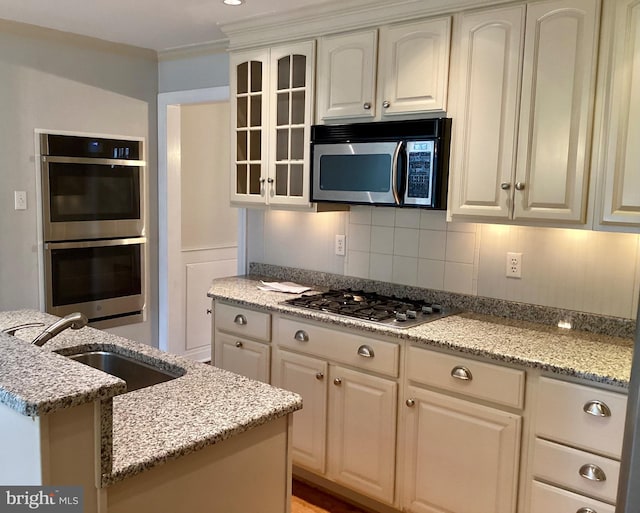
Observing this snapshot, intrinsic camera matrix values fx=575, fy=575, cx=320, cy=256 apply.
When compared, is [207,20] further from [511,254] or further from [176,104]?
[511,254]

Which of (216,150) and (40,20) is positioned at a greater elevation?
(40,20)

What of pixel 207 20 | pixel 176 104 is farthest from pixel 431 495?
pixel 176 104

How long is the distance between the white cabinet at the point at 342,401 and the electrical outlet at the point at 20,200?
1767 millimetres

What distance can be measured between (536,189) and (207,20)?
2012mm

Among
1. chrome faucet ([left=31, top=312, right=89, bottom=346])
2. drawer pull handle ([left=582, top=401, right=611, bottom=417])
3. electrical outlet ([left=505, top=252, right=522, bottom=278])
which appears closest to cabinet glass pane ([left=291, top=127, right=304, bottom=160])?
electrical outlet ([left=505, top=252, right=522, bottom=278])

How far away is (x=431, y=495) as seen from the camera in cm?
240

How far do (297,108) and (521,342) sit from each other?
1644 millimetres

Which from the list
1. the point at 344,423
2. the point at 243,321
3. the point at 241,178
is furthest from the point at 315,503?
the point at 241,178

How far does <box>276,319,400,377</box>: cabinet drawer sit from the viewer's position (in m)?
2.47

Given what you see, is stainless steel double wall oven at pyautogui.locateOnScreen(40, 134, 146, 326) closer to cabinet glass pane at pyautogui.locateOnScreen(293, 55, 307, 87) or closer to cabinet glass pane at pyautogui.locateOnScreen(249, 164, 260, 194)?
cabinet glass pane at pyautogui.locateOnScreen(249, 164, 260, 194)

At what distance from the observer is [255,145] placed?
3.27m

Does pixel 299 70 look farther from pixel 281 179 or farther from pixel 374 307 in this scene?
pixel 374 307

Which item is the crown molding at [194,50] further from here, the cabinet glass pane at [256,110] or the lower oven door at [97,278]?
the lower oven door at [97,278]

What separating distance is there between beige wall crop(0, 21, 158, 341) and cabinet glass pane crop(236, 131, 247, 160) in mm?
1039
